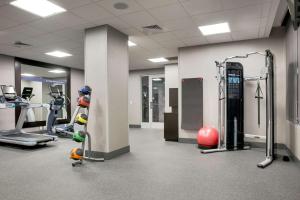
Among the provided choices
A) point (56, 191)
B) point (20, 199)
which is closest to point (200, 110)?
point (56, 191)

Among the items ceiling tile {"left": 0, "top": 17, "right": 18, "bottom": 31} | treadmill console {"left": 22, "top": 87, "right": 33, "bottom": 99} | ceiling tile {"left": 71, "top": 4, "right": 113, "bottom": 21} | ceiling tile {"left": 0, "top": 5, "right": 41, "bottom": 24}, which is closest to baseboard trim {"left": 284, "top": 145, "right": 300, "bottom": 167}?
ceiling tile {"left": 71, "top": 4, "right": 113, "bottom": 21}

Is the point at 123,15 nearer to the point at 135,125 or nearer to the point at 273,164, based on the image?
the point at 273,164

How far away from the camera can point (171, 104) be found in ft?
21.9

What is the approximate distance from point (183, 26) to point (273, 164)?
3.24 m

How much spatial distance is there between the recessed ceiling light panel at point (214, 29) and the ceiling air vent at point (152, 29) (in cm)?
89

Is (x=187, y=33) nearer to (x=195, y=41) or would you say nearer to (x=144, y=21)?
(x=195, y=41)

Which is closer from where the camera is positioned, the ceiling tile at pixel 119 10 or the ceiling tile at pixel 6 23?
the ceiling tile at pixel 119 10

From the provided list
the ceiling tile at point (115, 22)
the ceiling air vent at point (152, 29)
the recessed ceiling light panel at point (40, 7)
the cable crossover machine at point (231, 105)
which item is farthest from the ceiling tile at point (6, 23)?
the cable crossover machine at point (231, 105)

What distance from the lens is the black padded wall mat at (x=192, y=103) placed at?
6066mm

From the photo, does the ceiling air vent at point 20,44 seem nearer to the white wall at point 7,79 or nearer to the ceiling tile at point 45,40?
the ceiling tile at point 45,40

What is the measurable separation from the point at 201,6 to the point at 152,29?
1.37m

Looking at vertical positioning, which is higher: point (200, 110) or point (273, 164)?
point (200, 110)

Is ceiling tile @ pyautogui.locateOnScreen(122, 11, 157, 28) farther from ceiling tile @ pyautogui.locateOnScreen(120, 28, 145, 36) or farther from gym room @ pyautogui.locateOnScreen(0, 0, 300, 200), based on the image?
ceiling tile @ pyautogui.locateOnScreen(120, 28, 145, 36)

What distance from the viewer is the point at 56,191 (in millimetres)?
2850
